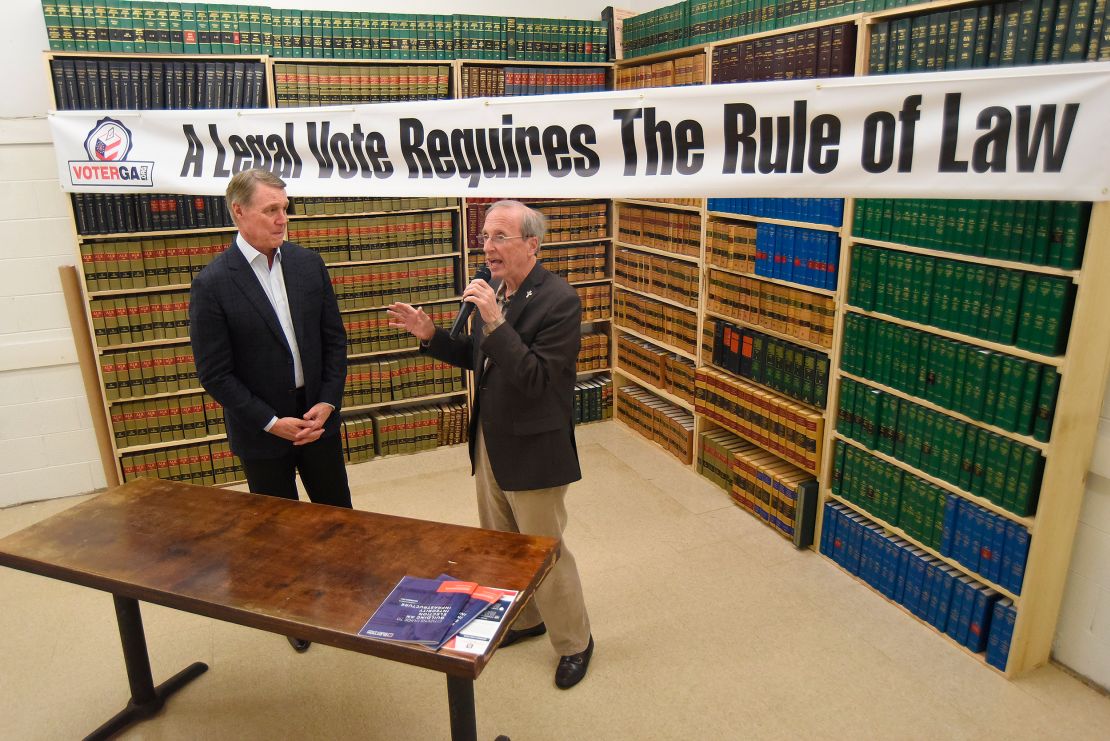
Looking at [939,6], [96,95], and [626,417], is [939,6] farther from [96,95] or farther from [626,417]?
[96,95]

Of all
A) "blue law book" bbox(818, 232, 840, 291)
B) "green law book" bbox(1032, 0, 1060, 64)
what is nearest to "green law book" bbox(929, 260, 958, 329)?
"blue law book" bbox(818, 232, 840, 291)

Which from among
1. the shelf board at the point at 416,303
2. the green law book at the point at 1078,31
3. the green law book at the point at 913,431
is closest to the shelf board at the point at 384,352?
the shelf board at the point at 416,303

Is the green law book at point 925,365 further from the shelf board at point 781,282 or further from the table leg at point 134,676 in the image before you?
the table leg at point 134,676

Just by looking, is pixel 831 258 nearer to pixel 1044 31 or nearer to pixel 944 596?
pixel 1044 31

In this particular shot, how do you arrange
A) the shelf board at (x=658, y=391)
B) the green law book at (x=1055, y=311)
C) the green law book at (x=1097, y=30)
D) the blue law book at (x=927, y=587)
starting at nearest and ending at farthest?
the green law book at (x=1097, y=30) < the green law book at (x=1055, y=311) < the blue law book at (x=927, y=587) < the shelf board at (x=658, y=391)

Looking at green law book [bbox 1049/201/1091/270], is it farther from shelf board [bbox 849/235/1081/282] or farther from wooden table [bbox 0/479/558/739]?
wooden table [bbox 0/479/558/739]

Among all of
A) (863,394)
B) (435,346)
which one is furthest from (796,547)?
(435,346)

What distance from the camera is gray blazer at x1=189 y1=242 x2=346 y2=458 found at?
8.42 feet

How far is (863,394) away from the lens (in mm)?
3262

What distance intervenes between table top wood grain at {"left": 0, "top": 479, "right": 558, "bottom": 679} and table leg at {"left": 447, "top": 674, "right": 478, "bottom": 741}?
279 millimetres

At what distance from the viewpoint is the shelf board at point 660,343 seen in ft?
15.1

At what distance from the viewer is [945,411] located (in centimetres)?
291

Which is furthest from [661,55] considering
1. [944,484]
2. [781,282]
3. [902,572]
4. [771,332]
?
[902,572]

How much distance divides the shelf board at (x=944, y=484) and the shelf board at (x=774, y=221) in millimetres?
911
